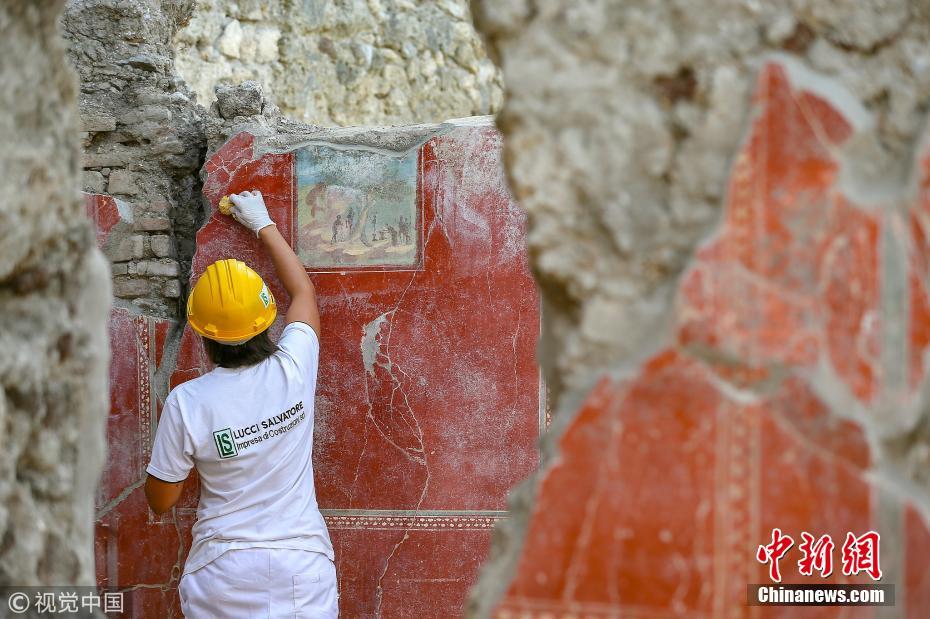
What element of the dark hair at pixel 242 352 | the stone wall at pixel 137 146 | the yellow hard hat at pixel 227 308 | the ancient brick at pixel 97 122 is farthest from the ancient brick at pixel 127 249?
the dark hair at pixel 242 352

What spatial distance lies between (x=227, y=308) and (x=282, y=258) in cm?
49

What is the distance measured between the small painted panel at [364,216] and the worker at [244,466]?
521mm

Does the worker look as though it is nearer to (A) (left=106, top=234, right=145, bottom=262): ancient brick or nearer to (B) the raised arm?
(B) the raised arm

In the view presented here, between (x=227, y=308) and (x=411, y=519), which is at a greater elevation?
(x=227, y=308)

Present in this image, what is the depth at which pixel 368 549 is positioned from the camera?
11.4 feet

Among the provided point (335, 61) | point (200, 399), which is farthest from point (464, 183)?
point (335, 61)

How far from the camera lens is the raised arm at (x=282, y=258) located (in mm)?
3291

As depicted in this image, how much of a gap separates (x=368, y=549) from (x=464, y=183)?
51.2 inches

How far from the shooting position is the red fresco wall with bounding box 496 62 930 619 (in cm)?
149

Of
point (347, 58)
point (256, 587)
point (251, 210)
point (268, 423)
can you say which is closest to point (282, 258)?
point (251, 210)

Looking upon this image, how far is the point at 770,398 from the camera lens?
1.49 m

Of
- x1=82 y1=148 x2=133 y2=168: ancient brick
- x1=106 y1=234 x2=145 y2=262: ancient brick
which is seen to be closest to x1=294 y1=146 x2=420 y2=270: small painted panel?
x1=106 y1=234 x2=145 y2=262: ancient brick

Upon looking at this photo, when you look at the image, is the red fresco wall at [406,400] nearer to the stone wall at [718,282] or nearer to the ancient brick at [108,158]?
the ancient brick at [108,158]

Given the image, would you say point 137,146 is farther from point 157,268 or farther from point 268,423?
point 268,423
